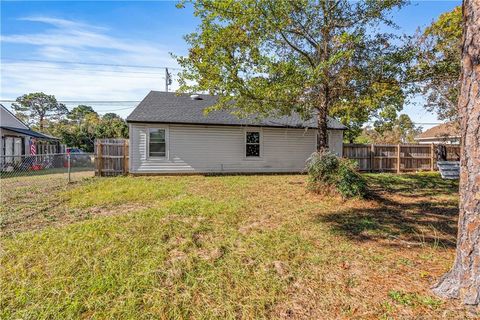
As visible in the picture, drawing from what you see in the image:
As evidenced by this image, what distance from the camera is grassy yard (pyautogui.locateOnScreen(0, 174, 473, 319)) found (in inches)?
99.3

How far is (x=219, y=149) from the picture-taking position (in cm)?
1347

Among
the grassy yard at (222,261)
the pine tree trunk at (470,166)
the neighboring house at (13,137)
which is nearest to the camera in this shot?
the pine tree trunk at (470,166)

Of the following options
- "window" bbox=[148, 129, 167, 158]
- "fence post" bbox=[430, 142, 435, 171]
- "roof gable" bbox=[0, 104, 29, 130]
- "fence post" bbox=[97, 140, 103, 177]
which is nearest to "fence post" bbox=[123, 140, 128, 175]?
"fence post" bbox=[97, 140, 103, 177]

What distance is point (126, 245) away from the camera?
12.3 ft

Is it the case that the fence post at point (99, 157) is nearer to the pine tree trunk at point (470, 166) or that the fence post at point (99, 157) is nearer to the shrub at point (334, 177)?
the shrub at point (334, 177)

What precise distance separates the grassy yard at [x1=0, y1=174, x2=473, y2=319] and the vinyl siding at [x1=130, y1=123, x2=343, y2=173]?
244 inches

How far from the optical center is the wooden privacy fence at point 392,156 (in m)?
15.8

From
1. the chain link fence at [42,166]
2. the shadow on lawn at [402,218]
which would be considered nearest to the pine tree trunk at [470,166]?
the shadow on lawn at [402,218]

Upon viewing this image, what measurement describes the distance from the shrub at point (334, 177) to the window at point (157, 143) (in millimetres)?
7286

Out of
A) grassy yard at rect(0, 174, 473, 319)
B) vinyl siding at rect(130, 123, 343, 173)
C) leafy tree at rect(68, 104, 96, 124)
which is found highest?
leafy tree at rect(68, 104, 96, 124)

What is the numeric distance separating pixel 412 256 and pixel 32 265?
4.94m

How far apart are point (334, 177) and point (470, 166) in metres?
5.27

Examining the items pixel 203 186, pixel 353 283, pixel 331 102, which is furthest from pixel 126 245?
pixel 331 102

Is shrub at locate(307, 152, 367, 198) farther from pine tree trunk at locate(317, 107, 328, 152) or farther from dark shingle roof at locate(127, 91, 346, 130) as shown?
dark shingle roof at locate(127, 91, 346, 130)
